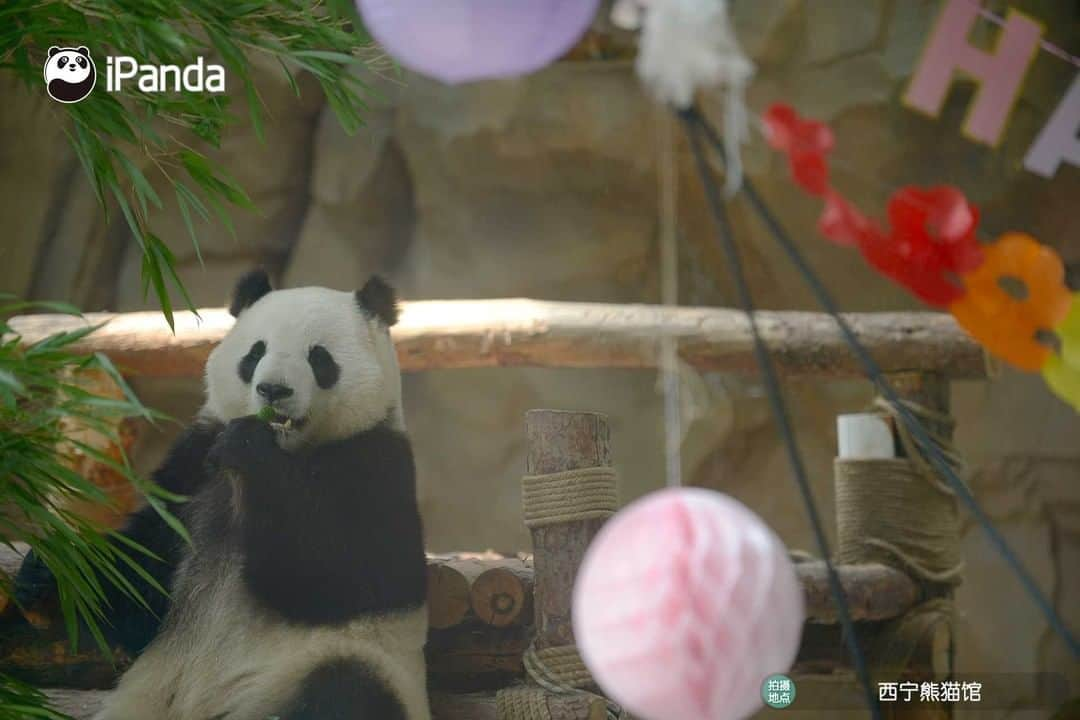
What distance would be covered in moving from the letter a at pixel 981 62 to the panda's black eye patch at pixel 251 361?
1.03 meters

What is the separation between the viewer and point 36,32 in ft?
4.95

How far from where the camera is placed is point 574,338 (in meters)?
1.86

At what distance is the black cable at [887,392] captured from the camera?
1.42m

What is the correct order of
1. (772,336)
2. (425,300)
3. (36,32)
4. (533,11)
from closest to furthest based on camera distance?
1. (533,11)
2. (36,32)
3. (772,336)
4. (425,300)

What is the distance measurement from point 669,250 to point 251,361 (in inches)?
25.1

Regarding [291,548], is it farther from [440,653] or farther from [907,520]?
[907,520]

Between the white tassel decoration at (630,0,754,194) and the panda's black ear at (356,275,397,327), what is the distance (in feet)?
1.68

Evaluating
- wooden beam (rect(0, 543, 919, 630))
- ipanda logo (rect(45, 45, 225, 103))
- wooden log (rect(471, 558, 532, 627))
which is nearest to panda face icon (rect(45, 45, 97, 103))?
ipanda logo (rect(45, 45, 225, 103))

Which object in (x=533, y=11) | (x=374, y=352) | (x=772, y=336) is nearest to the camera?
(x=533, y=11)

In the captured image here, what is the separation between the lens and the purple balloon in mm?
1339

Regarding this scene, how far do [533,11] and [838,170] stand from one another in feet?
1.66

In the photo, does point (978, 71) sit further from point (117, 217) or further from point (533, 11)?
point (117, 217)

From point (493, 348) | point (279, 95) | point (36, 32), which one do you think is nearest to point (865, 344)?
point (493, 348)

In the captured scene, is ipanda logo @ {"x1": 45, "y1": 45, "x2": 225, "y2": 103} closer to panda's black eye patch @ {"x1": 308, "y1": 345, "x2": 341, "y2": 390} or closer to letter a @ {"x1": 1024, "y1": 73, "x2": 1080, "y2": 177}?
panda's black eye patch @ {"x1": 308, "y1": 345, "x2": 341, "y2": 390}
